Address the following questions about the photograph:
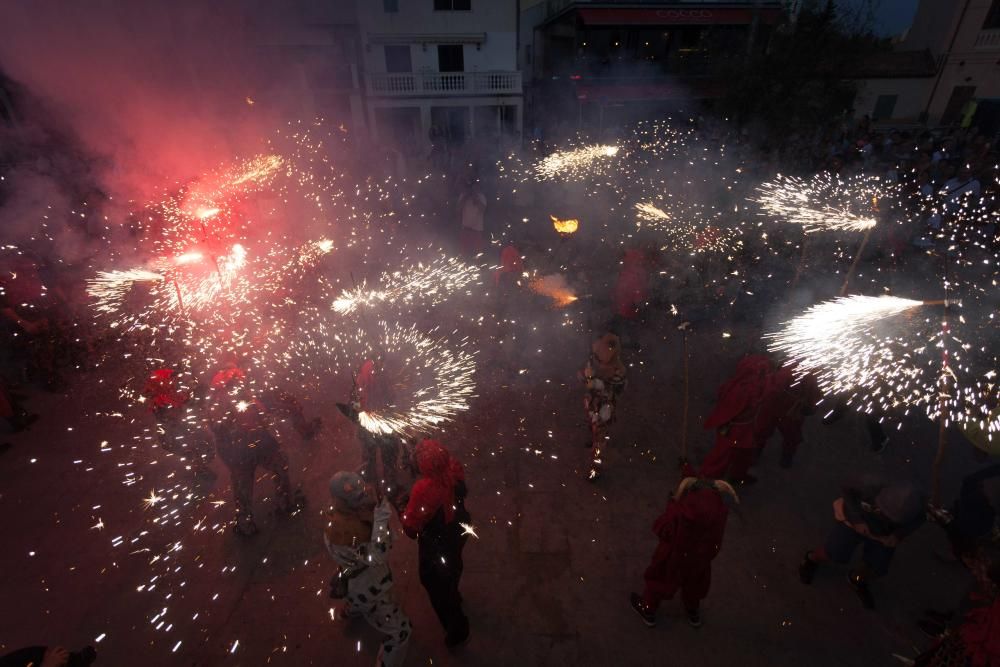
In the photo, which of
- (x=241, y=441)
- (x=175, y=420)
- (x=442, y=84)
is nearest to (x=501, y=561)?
(x=241, y=441)

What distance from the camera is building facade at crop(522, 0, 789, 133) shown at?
71.9 feet

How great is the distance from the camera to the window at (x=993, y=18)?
17.9 metres

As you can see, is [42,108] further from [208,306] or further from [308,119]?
[308,119]

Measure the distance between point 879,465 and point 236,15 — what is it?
11065mm

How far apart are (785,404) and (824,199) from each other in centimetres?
863

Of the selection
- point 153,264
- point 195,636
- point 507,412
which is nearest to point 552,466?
point 507,412

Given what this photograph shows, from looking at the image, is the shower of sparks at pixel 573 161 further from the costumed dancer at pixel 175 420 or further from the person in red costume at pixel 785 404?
the costumed dancer at pixel 175 420

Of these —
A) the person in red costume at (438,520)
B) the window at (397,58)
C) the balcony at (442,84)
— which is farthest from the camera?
the window at (397,58)

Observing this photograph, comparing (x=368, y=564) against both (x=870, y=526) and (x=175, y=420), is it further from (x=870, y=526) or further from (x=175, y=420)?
(x=870, y=526)

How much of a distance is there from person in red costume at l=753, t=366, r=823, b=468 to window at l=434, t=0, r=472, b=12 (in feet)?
66.1

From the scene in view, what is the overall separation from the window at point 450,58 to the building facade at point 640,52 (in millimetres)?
5163

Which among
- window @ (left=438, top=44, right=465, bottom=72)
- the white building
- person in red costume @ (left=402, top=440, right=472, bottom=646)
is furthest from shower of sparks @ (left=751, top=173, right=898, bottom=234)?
window @ (left=438, top=44, right=465, bottom=72)

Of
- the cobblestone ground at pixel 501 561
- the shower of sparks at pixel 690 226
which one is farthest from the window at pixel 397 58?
the cobblestone ground at pixel 501 561

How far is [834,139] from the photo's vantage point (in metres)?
14.0
